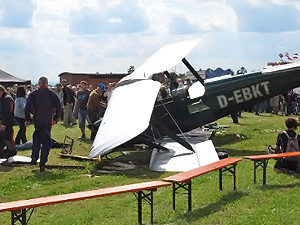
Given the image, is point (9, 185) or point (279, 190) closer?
point (279, 190)

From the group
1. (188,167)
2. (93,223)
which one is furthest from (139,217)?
(188,167)

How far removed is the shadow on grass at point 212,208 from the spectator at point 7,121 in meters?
5.74

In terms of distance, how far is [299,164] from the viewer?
28.6 feet

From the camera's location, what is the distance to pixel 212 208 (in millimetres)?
6914

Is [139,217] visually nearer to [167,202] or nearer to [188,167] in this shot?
[167,202]

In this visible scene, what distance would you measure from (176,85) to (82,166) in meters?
3.26

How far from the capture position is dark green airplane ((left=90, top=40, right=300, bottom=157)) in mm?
9727

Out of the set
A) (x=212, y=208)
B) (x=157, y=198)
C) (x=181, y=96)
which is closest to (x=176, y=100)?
(x=181, y=96)

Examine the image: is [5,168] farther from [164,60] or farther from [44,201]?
[44,201]

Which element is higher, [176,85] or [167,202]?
[176,85]

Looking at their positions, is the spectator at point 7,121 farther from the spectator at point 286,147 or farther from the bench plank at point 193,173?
the spectator at point 286,147

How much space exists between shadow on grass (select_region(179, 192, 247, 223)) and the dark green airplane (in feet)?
7.07

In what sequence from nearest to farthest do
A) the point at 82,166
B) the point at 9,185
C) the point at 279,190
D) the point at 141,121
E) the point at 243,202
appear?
1. the point at 243,202
2. the point at 279,190
3. the point at 141,121
4. the point at 9,185
5. the point at 82,166

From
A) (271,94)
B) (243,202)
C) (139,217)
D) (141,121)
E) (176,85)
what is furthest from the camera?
(271,94)
